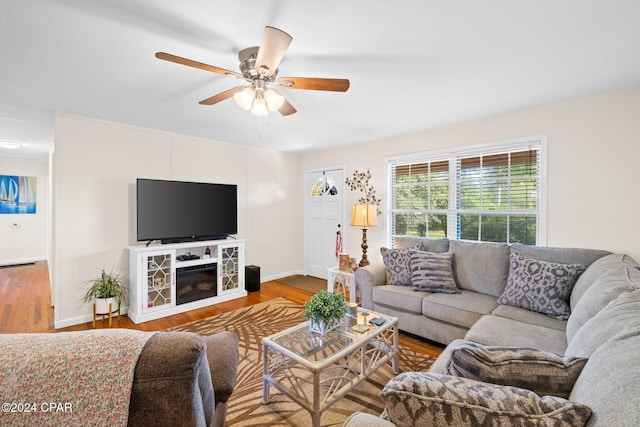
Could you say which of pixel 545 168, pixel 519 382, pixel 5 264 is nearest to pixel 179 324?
pixel 519 382

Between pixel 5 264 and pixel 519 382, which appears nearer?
pixel 519 382

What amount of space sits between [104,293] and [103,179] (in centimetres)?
135

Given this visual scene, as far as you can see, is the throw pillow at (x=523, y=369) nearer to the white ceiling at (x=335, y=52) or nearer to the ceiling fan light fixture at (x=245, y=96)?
the white ceiling at (x=335, y=52)

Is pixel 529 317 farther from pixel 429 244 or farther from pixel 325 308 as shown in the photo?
pixel 325 308

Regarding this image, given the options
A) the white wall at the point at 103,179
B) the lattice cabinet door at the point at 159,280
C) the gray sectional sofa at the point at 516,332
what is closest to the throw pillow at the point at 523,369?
the gray sectional sofa at the point at 516,332

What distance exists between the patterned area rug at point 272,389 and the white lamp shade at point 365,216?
141 cm

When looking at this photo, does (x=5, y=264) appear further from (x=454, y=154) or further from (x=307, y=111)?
(x=454, y=154)

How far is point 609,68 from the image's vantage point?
2.06 metres

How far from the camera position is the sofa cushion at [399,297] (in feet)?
8.87

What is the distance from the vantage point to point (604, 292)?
1.46 m

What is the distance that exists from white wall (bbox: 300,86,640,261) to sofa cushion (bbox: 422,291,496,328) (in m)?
1.04

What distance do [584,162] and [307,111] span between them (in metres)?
2.73

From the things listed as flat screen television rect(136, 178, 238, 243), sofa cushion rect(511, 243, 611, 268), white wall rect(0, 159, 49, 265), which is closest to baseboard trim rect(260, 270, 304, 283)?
flat screen television rect(136, 178, 238, 243)

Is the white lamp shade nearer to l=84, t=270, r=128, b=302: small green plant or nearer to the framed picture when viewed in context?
the framed picture
